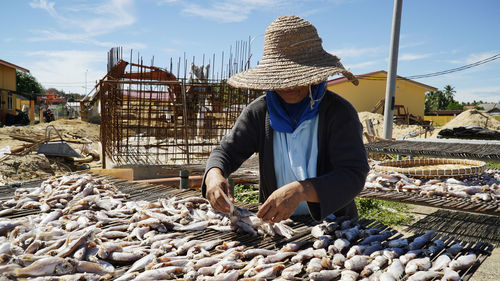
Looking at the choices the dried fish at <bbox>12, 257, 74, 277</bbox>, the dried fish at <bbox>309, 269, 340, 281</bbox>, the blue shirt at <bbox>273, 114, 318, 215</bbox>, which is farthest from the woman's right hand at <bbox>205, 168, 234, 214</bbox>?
the dried fish at <bbox>12, 257, 74, 277</bbox>

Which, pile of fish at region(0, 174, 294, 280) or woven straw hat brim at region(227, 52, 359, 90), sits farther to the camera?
woven straw hat brim at region(227, 52, 359, 90)

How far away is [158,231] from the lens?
208cm

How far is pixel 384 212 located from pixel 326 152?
4.81 m

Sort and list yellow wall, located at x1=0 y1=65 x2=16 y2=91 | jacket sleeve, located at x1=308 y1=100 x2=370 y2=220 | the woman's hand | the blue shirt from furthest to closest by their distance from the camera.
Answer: yellow wall, located at x1=0 y1=65 x2=16 y2=91, the blue shirt, jacket sleeve, located at x1=308 y1=100 x2=370 y2=220, the woman's hand

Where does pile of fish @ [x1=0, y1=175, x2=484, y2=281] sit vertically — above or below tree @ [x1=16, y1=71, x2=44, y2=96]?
below

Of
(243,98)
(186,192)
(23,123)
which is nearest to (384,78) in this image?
(243,98)

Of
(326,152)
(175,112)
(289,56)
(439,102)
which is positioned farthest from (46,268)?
(439,102)

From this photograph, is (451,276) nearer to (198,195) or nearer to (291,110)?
(291,110)

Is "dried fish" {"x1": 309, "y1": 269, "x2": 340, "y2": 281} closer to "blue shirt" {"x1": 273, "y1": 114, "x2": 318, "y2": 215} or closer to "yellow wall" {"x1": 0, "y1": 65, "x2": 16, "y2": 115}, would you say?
"blue shirt" {"x1": 273, "y1": 114, "x2": 318, "y2": 215}

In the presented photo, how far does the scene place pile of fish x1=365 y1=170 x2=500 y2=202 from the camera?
14.4 ft

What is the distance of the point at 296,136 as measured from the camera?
2387 millimetres

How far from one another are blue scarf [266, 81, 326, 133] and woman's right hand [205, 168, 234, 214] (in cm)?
52

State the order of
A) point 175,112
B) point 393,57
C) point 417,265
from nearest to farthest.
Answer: point 417,265
point 175,112
point 393,57

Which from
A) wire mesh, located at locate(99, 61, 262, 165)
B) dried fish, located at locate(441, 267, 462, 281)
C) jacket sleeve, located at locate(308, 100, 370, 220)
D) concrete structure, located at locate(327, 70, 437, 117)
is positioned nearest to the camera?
dried fish, located at locate(441, 267, 462, 281)
